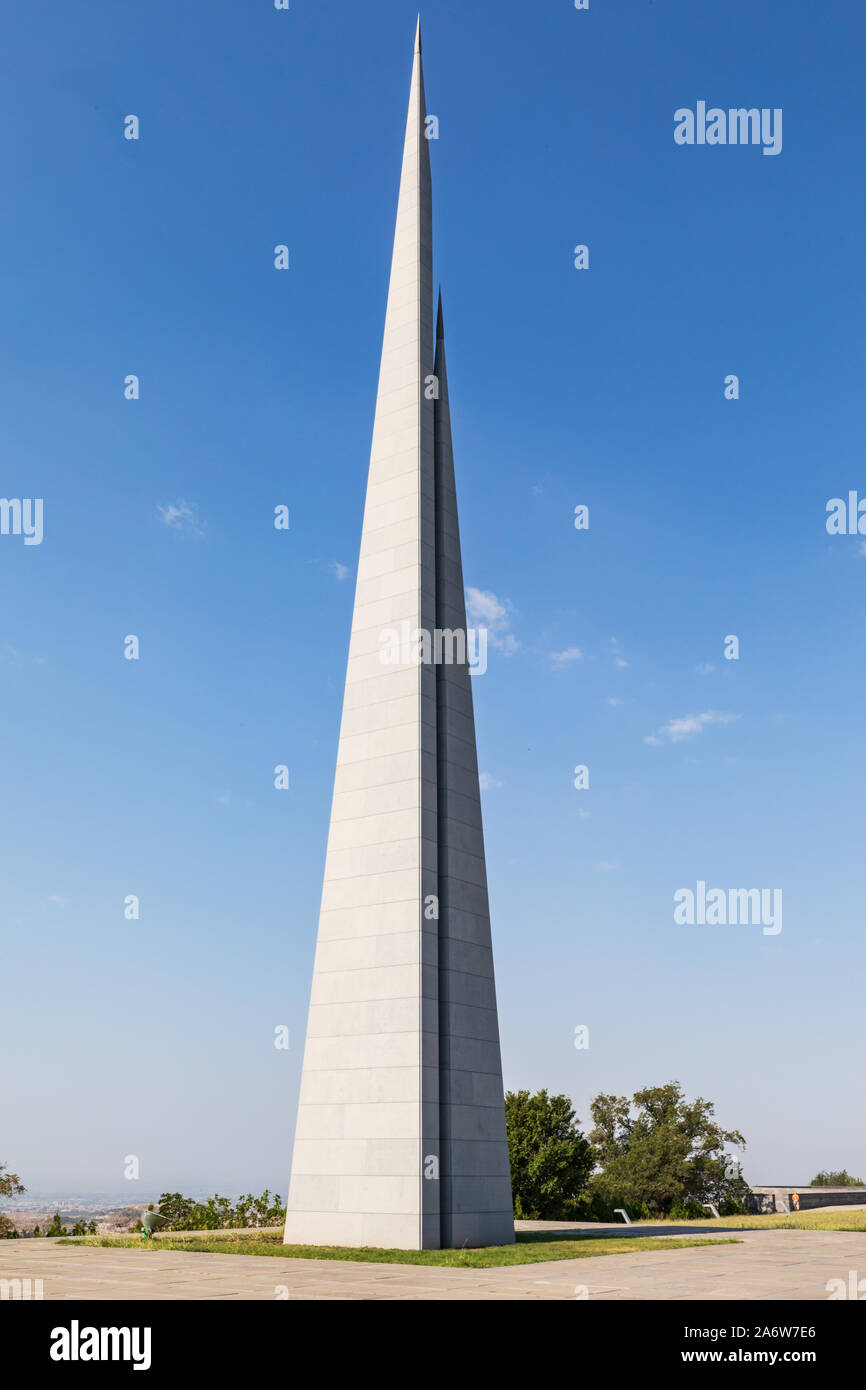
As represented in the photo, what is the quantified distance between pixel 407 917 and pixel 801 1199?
1168 inches

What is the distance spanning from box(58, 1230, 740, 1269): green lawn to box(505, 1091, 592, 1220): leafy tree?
23.3 feet

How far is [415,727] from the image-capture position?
2614cm

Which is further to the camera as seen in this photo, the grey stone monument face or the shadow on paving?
the shadow on paving

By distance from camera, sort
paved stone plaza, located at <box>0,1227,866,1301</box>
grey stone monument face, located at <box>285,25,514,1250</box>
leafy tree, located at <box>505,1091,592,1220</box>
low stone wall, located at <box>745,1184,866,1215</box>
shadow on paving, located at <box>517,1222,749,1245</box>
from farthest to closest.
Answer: low stone wall, located at <box>745,1184,866,1215</box> → leafy tree, located at <box>505,1091,592,1220</box> → shadow on paving, located at <box>517,1222,749,1245</box> → grey stone monument face, located at <box>285,25,514,1250</box> → paved stone plaza, located at <box>0,1227,866,1301</box>

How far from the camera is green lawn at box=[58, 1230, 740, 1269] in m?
19.8

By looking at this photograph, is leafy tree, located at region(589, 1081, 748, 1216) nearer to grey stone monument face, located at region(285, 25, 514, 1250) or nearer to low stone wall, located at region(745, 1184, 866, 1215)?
low stone wall, located at region(745, 1184, 866, 1215)

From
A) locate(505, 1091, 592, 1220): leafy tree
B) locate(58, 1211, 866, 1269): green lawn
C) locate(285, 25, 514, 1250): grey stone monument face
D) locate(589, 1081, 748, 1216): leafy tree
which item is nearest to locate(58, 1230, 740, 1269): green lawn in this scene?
locate(58, 1211, 866, 1269): green lawn

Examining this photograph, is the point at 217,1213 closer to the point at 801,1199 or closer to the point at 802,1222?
the point at 802,1222

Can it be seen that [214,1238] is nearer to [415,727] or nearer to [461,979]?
[461,979]

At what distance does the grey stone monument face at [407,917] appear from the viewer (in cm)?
2359

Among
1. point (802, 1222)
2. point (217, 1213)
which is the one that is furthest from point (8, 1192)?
point (802, 1222)
